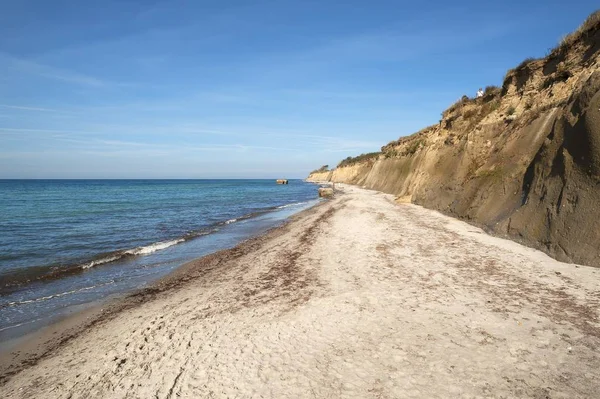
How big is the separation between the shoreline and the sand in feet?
0.34

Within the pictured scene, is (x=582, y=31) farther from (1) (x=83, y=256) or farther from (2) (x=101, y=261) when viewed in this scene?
(1) (x=83, y=256)

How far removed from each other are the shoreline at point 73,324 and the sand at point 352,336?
10cm

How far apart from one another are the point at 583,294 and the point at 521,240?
4.65 meters

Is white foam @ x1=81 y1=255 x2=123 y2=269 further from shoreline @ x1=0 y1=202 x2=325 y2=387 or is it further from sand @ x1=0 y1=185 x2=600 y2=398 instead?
sand @ x1=0 y1=185 x2=600 y2=398

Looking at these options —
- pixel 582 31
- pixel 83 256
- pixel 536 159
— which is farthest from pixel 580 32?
pixel 83 256

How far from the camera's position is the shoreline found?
5875 millimetres

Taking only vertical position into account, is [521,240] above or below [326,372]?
above

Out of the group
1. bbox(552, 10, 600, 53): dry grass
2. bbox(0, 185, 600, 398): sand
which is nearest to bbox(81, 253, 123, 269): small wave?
bbox(0, 185, 600, 398): sand

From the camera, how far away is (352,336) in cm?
569

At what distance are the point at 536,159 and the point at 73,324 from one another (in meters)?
15.5

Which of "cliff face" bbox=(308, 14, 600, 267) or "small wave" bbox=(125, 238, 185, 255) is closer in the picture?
"cliff face" bbox=(308, 14, 600, 267)

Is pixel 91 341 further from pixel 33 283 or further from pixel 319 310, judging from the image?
pixel 33 283

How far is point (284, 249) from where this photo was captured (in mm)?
13352

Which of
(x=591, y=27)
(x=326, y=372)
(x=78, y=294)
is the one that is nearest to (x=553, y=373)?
(x=326, y=372)
